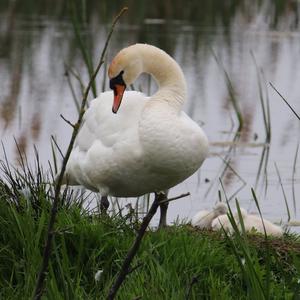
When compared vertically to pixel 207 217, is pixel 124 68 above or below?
above

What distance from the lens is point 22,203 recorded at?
4754mm

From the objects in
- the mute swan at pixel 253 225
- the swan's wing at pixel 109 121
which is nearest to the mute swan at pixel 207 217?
the mute swan at pixel 253 225

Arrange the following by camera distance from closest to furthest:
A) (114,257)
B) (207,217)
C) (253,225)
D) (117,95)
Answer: (114,257) → (117,95) → (253,225) → (207,217)

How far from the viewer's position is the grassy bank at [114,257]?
12.9 feet

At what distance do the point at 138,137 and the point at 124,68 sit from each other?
550 mm

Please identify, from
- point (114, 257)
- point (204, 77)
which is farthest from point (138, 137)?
point (204, 77)

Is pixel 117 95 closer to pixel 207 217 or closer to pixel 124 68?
pixel 124 68

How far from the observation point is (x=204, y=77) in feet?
42.3

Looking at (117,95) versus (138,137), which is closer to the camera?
(138,137)

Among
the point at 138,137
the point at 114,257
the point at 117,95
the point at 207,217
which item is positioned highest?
the point at 117,95

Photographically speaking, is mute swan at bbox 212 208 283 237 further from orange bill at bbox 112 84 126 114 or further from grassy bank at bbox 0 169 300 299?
orange bill at bbox 112 84 126 114

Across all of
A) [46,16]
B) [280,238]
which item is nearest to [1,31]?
[46,16]

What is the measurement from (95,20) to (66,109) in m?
6.58

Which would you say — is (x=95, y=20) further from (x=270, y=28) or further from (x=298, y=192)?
(x=298, y=192)
